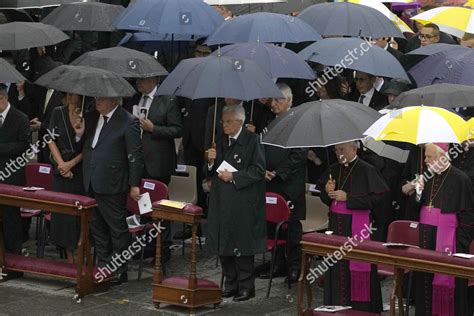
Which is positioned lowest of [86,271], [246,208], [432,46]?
[86,271]

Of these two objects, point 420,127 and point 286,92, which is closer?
point 420,127

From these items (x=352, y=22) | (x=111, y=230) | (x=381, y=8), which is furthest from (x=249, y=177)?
(x=381, y=8)

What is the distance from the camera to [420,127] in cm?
1072

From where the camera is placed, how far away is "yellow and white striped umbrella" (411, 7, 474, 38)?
47.6ft

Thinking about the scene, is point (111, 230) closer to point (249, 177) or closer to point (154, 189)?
point (154, 189)

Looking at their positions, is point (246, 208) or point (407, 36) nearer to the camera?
point (246, 208)

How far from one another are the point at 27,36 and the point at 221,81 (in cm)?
358

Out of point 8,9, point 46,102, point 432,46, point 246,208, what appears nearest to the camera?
point 246,208

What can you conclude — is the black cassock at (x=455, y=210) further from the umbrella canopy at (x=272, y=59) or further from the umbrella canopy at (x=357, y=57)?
the umbrella canopy at (x=272, y=59)

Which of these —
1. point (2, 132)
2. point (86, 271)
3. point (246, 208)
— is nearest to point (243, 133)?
point (246, 208)

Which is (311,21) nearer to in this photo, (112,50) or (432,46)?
(432,46)

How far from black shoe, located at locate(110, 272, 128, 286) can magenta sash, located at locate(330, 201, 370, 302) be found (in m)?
2.53

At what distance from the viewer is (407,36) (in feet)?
55.4

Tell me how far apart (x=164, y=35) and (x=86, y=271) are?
3.96 metres
